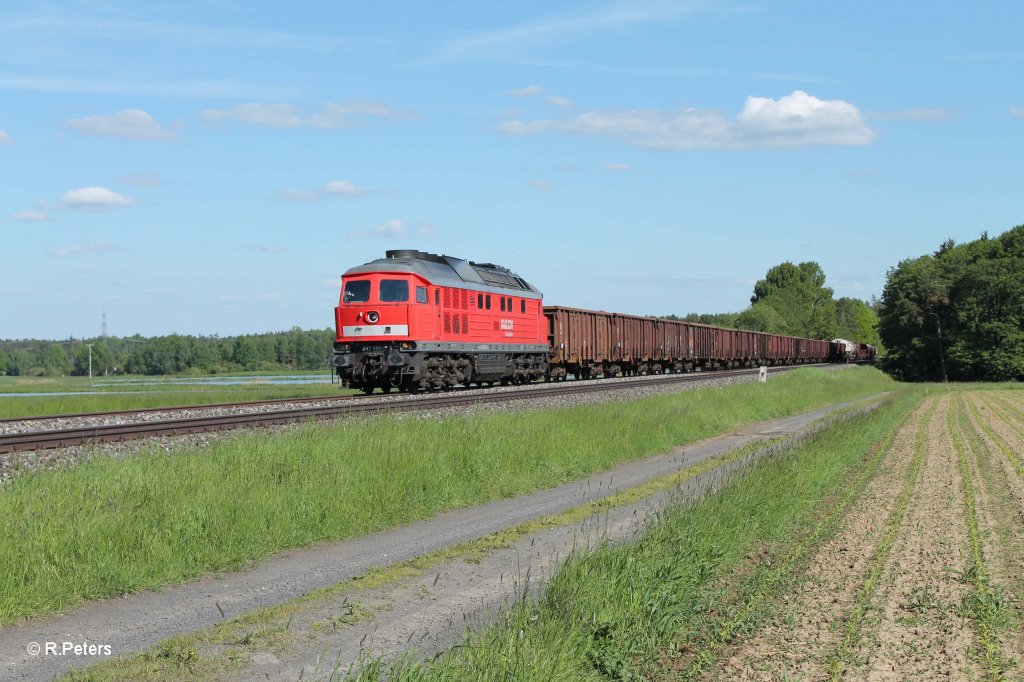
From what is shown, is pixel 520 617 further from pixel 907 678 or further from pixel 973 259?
pixel 973 259

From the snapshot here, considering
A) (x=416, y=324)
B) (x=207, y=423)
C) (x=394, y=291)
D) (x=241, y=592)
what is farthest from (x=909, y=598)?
(x=394, y=291)

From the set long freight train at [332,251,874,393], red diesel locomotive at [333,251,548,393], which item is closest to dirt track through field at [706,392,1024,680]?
red diesel locomotive at [333,251,548,393]

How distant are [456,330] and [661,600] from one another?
25.1m

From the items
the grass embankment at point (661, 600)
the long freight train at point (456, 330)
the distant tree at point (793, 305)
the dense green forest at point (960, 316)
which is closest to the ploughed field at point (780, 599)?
the grass embankment at point (661, 600)

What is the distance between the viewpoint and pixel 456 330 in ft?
107

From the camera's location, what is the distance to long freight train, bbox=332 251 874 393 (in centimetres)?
2972

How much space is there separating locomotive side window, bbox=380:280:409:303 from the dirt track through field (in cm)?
1648

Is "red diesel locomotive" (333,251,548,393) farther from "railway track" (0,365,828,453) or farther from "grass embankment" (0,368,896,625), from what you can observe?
"grass embankment" (0,368,896,625)

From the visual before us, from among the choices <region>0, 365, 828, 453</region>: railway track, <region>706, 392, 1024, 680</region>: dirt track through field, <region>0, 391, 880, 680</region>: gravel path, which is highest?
<region>0, 365, 828, 453</region>: railway track

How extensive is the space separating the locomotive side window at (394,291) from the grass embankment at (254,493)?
920 centimetres

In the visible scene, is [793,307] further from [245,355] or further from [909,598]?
[909,598]

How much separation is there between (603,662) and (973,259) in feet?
407

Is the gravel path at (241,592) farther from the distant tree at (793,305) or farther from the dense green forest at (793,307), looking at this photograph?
the distant tree at (793,305)

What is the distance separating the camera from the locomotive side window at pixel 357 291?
30.4 meters
